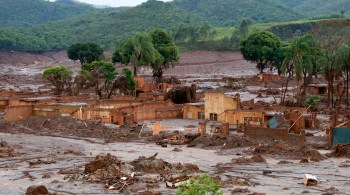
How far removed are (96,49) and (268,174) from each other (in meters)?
79.3

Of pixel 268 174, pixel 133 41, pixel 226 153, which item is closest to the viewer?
pixel 268 174

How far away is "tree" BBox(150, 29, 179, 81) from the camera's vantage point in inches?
3413

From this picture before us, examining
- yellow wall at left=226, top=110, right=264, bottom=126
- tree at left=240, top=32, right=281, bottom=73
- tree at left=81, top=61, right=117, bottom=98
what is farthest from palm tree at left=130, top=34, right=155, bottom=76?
yellow wall at left=226, top=110, right=264, bottom=126

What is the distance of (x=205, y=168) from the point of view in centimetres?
3278

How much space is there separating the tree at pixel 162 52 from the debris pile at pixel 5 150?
44.2m

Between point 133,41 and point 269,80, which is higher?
point 133,41

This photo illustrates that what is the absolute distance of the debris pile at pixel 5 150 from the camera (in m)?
37.0

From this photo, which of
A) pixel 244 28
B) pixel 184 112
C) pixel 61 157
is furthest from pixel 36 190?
pixel 244 28

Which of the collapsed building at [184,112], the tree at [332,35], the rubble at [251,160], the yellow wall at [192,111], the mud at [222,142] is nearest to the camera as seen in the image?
the rubble at [251,160]

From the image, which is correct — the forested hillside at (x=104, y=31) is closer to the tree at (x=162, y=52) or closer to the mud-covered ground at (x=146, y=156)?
the tree at (x=162, y=52)

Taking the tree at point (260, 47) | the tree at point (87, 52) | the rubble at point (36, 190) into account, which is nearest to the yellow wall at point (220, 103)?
the rubble at point (36, 190)

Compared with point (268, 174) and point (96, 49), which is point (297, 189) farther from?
point (96, 49)

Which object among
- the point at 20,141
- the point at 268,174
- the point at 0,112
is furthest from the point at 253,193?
the point at 0,112

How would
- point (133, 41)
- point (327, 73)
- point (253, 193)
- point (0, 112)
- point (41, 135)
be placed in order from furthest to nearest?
point (133, 41)
point (327, 73)
point (0, 112)
point (41, 135)
point (253, 193)
